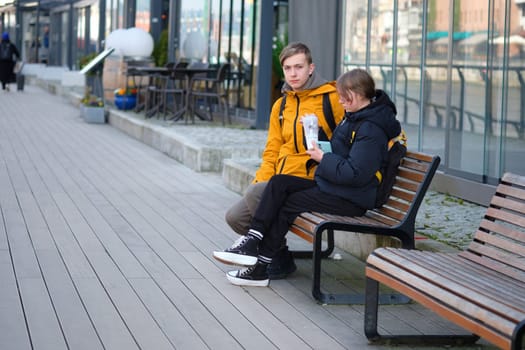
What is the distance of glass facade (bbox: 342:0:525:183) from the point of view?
920cm

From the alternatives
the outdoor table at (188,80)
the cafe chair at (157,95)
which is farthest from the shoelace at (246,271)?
the cafe chair at (157,95)

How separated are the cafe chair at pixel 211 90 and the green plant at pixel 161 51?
297cm

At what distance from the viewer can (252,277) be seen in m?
6.13

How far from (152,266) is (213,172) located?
17.9 feet

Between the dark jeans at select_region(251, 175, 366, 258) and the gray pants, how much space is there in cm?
21

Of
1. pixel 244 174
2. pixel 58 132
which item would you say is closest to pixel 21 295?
pixel 244 174

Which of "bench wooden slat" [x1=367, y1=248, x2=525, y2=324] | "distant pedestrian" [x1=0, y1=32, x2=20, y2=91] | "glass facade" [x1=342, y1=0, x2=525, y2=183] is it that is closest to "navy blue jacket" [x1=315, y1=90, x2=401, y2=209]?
"bench wooden slat" [x1=367, y1=248, x2=525, y2=324]

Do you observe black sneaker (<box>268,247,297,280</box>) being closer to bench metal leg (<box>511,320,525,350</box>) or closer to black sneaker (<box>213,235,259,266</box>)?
black sneaker (<box>213,235,259,266</box>)

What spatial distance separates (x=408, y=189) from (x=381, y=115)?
0.41 m

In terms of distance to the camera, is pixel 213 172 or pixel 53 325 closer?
pixel 53 325

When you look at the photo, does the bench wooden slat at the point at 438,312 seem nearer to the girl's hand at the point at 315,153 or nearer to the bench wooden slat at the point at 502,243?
the bench wooden slat at the point at 502,243

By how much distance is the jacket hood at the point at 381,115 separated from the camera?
5.75 metres

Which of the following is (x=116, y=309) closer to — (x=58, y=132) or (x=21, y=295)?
(x=21, y=295)

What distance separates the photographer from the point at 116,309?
216 inches
